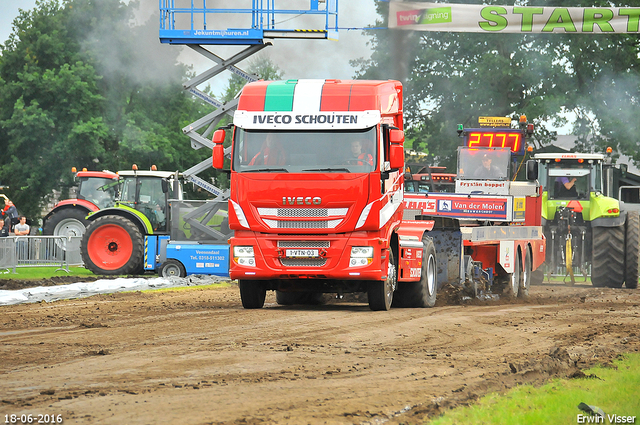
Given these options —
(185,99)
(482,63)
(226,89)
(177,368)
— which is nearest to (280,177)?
(177,368)

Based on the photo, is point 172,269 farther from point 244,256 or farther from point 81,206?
point 244,256

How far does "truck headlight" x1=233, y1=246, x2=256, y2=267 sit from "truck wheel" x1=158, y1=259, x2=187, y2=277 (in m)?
8.65

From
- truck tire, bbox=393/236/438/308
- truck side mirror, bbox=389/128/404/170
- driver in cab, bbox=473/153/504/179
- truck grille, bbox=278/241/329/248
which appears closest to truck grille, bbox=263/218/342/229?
truck grille, bbox=278/241/329/248

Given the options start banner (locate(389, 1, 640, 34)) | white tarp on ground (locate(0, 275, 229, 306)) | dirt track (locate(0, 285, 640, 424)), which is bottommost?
white tarp on ground (locate(0, 275, 229, 306))

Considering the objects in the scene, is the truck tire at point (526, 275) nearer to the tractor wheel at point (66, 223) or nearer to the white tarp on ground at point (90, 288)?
the white tarp on ground at point (90, 288)

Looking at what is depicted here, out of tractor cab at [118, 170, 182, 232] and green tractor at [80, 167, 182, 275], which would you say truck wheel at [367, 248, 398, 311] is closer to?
green tractor at [80, 167, 182, 275]

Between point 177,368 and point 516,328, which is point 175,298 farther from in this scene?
point 177,368

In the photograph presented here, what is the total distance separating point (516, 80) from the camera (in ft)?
125

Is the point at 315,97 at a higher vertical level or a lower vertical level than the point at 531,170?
higher

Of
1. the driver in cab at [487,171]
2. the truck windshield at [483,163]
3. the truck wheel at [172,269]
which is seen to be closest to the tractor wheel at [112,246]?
the truck wheel at [172,269]

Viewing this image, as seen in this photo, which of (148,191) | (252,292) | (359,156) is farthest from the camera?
(148,191)

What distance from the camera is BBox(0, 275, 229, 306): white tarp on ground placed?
1506cm

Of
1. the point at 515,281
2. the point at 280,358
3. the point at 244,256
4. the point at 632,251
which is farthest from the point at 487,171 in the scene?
the point at 280,358

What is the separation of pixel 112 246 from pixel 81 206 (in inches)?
179
